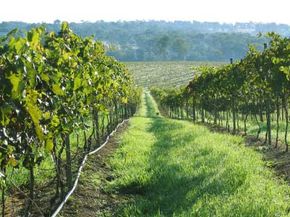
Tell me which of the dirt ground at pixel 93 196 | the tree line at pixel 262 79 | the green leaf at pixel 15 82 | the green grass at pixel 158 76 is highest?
the green leaf at pixel 15 82

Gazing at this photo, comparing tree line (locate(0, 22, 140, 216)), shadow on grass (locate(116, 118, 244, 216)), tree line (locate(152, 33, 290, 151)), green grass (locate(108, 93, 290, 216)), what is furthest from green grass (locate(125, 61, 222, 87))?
tree line (locate(0, 22, 140, 216))

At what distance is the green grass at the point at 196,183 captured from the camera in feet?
27.5

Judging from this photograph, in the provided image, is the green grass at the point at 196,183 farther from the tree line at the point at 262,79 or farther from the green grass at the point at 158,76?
the green grass at the point at 158,76

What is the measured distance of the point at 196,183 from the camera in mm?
10469

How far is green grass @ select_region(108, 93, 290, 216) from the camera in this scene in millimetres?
8367

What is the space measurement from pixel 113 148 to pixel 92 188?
6.10 meters

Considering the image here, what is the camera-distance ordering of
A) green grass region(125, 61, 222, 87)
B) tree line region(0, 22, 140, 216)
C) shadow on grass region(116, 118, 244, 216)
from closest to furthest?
tree line region(0, 22, 140, 216) < shadow on grass region(116, 118, 244, 216) < green grass region(125, 61, 222, 87)

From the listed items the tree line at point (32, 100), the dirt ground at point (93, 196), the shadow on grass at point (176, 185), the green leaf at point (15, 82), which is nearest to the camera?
the green leaf at point (15, 82)

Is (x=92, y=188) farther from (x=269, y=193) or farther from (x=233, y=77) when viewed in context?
(x=233, y=77)

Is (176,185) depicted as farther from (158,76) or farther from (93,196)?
(158,76)

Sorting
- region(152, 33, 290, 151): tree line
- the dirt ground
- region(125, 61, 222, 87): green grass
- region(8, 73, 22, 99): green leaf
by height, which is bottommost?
region(125, 61, 222, 87): green grass

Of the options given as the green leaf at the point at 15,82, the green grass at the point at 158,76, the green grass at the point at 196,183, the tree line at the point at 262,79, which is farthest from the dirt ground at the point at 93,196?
the green grass at the point at 158,76

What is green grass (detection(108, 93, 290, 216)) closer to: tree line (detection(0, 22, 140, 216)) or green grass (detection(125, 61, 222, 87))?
tree line (detection(0, 22, 140, 216))

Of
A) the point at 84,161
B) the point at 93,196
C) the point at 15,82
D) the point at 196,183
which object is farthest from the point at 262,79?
the point at 15,82
